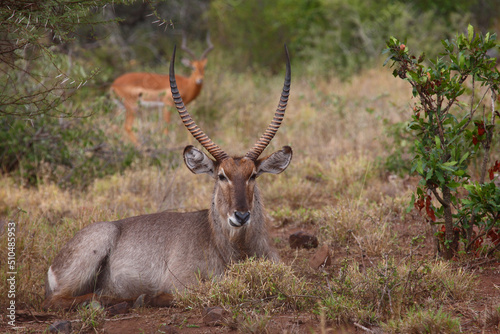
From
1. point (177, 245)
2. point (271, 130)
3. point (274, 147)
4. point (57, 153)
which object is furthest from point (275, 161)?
point (57, 153)

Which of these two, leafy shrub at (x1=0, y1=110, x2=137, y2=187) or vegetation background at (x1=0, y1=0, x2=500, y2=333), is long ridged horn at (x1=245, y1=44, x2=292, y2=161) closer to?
vegetation background at (x1=0, y1=0, x2=500, y2=333)

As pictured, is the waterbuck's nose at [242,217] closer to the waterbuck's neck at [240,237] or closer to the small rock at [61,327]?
the waterbuck's neck at [240,237]

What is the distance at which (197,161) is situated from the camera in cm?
530

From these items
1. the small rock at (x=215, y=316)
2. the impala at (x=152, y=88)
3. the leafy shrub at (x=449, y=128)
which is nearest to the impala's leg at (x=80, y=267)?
the small rock at (x=215, y=316)

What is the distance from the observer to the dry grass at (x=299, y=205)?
14.3 feet

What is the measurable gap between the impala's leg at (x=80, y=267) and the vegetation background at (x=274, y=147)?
287 millimetres

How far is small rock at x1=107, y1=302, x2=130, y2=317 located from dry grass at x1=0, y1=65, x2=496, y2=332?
0.51m

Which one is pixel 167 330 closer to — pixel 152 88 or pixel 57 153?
pixel 57 153

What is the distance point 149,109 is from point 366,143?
6402mm

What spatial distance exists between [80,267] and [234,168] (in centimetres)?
174

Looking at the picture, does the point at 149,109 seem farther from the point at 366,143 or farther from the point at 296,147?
the point at 366,143

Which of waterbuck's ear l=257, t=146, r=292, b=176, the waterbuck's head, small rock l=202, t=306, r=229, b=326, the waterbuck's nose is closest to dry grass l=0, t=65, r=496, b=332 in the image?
small rock l=202, t=306, r=229, b=326

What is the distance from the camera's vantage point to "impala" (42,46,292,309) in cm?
506

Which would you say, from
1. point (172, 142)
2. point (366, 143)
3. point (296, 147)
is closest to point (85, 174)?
point (172, 142)
